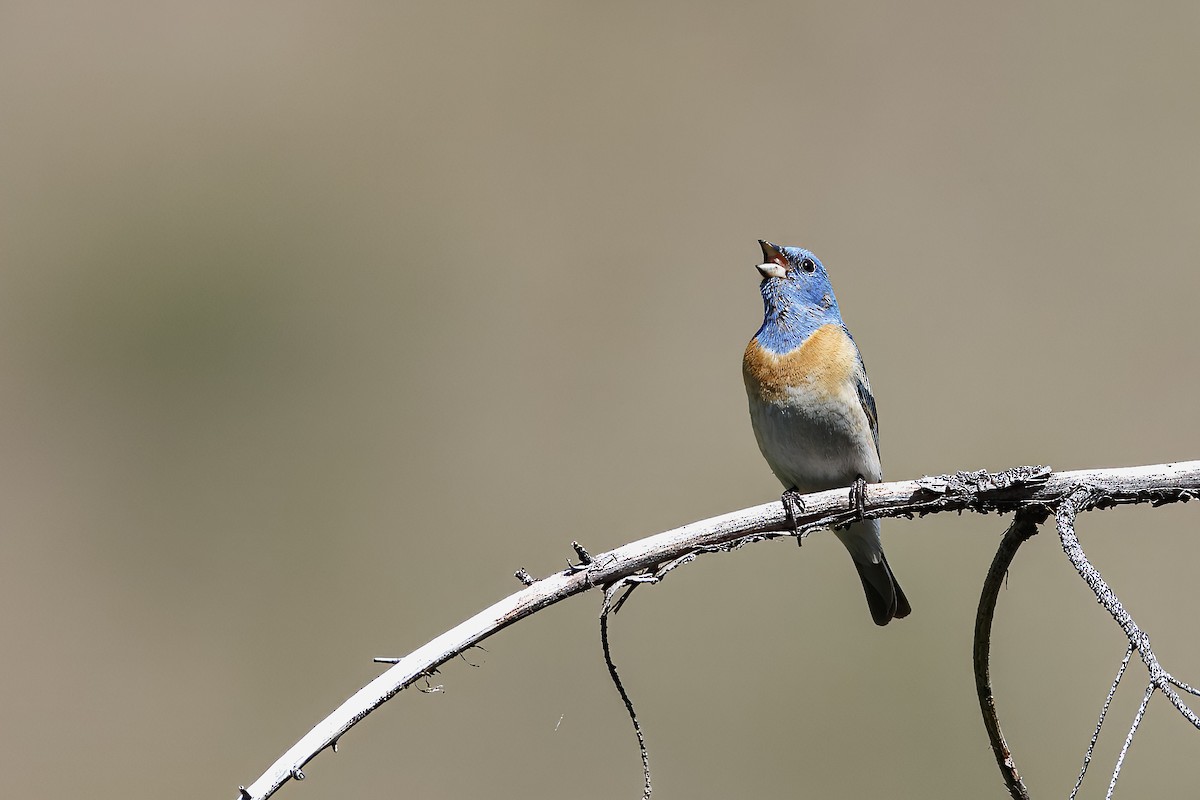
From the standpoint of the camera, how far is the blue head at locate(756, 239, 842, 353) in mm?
3266

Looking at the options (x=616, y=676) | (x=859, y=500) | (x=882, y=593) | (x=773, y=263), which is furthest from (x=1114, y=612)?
(x=773, y=263)

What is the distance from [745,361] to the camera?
129 inches

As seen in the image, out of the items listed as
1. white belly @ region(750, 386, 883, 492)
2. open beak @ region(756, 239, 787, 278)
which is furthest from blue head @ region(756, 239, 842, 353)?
white belly @ region(750, 386, 883, 492)

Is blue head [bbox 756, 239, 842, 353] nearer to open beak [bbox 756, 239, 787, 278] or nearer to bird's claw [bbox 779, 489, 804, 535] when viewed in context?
open beak [bbox 756, 239, 787, 278]

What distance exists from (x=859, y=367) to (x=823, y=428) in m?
0.32

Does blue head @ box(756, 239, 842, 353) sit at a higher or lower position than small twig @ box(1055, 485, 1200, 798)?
higher

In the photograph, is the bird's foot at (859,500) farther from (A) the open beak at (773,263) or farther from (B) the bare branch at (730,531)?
(A) the open beak at (773,263)

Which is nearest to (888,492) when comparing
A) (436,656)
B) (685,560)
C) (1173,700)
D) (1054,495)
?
(1054,495)

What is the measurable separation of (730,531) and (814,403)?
1173 mm

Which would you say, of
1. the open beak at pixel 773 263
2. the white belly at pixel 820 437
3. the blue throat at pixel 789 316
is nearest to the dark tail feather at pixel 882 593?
the white belly at pixel 820 437

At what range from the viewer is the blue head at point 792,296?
3.27 metres

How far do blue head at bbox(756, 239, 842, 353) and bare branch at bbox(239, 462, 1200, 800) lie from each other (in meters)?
1.29

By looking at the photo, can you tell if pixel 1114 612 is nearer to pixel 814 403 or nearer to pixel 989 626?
pixel 989 626

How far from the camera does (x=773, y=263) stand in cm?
341
